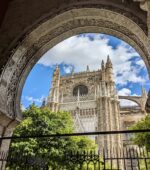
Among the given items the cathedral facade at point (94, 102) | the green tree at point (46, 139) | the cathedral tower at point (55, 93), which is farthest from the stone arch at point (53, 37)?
the cathedral tower at point (55, 93)

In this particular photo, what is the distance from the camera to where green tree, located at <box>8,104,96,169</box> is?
13034 millimetres

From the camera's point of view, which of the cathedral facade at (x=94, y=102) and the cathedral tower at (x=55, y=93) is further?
the cathedral tower at (x=55, y=93)

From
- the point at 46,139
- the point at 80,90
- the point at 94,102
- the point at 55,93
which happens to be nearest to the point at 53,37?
the point at 46,139

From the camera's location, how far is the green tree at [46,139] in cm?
1303

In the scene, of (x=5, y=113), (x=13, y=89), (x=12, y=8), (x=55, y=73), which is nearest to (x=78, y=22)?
(x=12, y=8)

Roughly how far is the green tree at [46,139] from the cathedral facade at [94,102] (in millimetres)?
16519

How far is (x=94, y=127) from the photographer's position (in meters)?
35.4

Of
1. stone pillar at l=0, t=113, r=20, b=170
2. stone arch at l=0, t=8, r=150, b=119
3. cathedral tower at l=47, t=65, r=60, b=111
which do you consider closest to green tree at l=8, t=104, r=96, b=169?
stone pillar at l=0, t=113, r=20, b=170

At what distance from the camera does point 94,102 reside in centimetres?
3916

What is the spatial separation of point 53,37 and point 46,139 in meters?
10.3

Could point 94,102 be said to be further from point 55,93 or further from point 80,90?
point 55,93

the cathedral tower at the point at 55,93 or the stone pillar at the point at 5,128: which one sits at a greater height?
the cathedral tower at the point at 55,93

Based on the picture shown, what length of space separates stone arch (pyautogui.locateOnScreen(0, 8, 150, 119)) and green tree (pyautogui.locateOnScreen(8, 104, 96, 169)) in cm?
755

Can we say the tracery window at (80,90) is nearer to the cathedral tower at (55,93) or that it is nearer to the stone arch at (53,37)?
the cathedral tower at (55,93)
